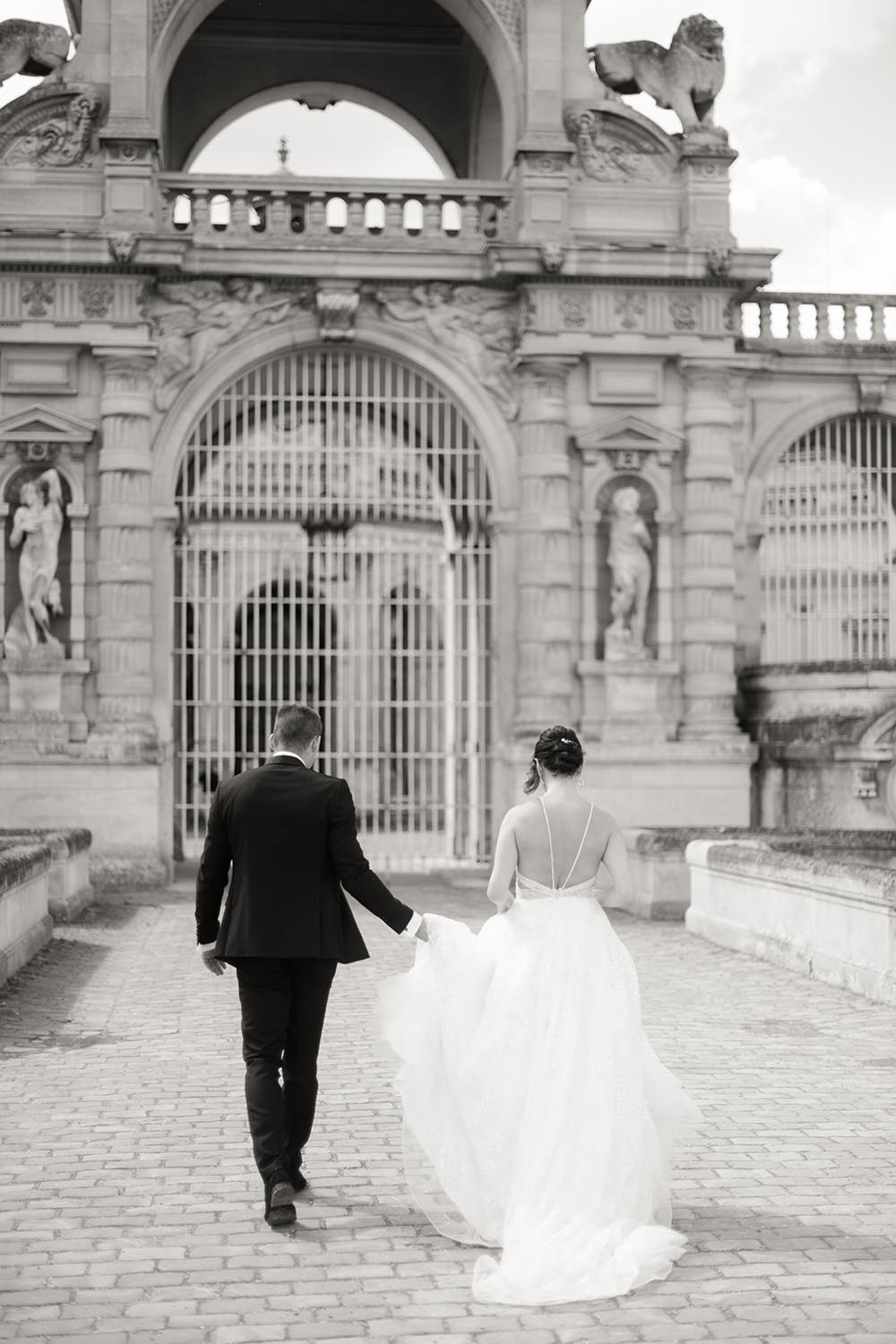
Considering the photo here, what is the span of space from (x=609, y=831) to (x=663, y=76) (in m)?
16.2

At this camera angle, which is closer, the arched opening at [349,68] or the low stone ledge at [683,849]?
the low stone ledge at [683,849]

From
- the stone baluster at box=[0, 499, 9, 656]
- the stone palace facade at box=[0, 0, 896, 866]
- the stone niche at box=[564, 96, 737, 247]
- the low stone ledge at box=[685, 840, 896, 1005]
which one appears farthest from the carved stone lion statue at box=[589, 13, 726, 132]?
the low stone ledge at box=[685, 840, 896, 1005]

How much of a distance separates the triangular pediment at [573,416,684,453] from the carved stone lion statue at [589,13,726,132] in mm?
3503

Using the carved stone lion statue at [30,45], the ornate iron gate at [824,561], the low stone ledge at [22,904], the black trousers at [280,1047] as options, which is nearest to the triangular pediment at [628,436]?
the ornate iron gate at [824,561]

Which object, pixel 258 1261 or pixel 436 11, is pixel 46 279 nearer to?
pixel 436 11

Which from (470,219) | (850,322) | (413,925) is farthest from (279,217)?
(413,925)

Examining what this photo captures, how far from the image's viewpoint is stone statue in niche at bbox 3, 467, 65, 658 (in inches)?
755

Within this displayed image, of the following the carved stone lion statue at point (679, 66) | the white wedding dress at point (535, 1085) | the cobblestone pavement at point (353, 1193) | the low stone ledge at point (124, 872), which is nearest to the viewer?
the cobblestone pavement at point (353, 1193)

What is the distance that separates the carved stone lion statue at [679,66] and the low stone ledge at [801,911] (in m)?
9.71

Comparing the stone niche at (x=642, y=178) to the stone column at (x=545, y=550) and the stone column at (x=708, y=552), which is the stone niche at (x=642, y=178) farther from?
the stone column at (x=545, y=550)

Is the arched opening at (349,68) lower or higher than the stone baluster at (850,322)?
higher

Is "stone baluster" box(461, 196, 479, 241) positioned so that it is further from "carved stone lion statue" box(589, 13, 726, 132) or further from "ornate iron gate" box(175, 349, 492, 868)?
"carved stone lion statue" box(589, 13, 726, 132)

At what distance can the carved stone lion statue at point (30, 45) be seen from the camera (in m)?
19.8

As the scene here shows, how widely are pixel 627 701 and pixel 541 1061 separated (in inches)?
547
